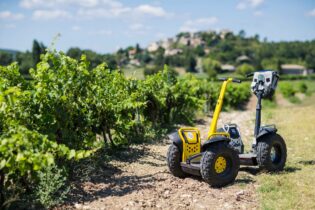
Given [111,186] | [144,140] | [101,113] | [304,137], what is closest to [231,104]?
[304,137]

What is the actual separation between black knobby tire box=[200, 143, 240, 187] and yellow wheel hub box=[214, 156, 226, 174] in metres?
0.05

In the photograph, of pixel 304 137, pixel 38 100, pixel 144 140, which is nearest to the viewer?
pixel 38 100

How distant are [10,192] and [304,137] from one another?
28.0ft

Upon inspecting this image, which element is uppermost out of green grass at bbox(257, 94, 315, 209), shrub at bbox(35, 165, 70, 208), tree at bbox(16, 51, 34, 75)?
tree at bbox(16, 51, 34, 75)

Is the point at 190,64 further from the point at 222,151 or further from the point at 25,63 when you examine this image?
the point at 222,151

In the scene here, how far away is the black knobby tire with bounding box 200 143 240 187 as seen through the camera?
18.7 ft

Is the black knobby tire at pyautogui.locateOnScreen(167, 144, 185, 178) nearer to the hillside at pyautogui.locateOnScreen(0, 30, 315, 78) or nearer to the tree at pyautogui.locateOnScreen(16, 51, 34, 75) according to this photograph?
the tree at pyautogui.locateOnScreen(16, 51, 34, 75)

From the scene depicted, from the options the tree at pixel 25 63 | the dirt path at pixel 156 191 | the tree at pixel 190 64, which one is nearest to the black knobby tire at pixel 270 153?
the dirt path at pixel 156 191

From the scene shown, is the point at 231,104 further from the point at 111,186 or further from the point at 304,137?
the point at 111,186

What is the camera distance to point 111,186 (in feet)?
19.0

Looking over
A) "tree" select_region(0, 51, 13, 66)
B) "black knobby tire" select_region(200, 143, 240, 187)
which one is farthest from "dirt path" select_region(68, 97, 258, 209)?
"tree" select_region(0, 51, 13, 66)

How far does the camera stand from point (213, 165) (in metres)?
5.71

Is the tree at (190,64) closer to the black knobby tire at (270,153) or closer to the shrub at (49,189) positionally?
the black knobby tire at (270,153)

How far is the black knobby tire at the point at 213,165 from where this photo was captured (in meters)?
5.70
